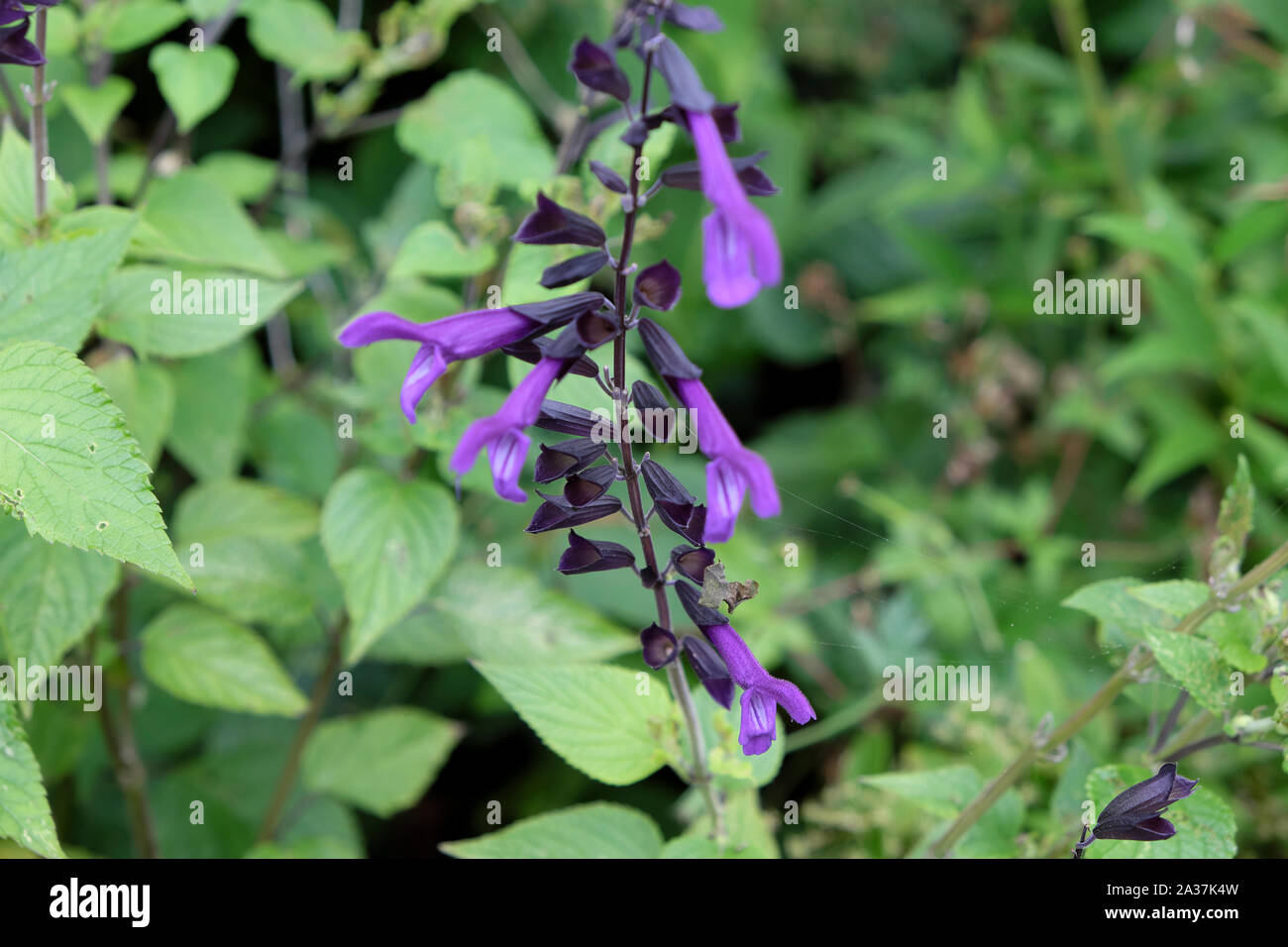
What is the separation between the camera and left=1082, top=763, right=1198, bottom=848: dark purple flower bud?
1062mm

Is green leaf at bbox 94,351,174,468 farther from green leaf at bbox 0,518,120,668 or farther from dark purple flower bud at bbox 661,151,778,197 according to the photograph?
dark purple flower bud at bbox 661,151,778,197

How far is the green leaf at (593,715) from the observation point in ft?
4.03

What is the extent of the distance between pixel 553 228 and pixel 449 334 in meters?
0.14

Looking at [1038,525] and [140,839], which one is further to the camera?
[1038,525]

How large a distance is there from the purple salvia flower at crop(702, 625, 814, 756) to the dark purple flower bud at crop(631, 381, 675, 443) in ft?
0.74

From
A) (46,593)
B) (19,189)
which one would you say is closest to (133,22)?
(19,189)

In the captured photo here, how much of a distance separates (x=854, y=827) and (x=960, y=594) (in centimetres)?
80

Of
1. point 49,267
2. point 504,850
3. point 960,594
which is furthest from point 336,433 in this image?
point 960,594

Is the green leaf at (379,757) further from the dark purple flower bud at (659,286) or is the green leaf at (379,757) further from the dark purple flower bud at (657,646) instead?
the dark purple flower bud at (659,286)

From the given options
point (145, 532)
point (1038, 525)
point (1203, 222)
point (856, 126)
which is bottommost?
point (145, 532)

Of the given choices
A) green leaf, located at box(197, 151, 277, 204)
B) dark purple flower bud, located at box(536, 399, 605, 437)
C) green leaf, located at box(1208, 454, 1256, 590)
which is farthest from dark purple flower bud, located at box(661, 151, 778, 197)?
green leaf, located at box(197, 151, 277, 204)

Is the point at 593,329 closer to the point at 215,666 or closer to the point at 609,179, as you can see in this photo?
the point at 609,179

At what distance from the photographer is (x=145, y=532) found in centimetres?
101

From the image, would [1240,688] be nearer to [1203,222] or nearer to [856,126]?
[1203,222]
